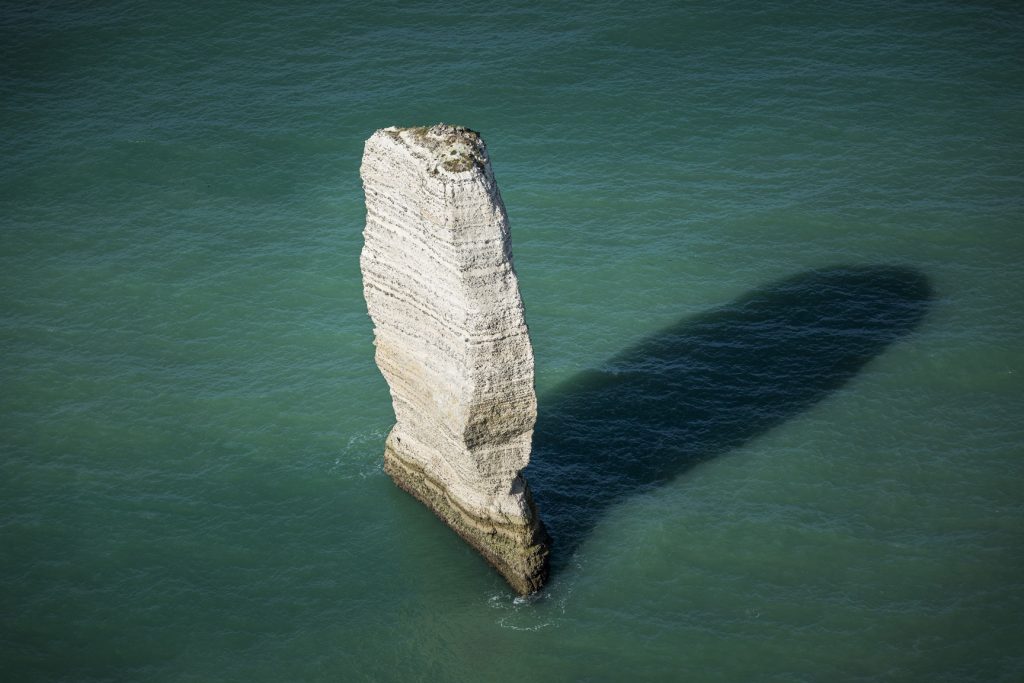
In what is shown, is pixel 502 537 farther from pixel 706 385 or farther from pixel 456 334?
pixel 706 385

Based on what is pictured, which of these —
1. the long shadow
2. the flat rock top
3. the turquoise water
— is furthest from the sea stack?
the long shadow

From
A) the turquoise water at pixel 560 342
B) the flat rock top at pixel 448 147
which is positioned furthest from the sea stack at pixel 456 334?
the turquoise water at pixel 560 342

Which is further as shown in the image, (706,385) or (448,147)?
(706,385)

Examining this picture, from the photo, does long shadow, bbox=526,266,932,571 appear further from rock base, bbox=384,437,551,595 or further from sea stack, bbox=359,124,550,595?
sea stack, bbox=359,124,550,595

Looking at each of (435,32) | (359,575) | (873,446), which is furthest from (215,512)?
(435,32)

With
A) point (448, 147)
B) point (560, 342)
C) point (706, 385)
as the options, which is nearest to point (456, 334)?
point (448, 147)
